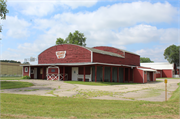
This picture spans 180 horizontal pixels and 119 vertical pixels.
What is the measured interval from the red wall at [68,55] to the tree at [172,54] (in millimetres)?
63998

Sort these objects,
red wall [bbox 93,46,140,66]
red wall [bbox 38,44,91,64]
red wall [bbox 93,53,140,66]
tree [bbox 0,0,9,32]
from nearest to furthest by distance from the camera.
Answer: tree [bbox 0,0,9,32] → red wall [bbox 38,44,91,64] → red wall [bbox 93,53,140,66] → red wall [bbox 93,46,140,66]

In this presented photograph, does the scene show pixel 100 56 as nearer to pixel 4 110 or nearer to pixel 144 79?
pixel 144 79

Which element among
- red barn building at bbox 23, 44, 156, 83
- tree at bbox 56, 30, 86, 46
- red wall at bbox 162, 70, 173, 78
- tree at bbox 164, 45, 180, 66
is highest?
tree at bbox 56, 30, 86, 46

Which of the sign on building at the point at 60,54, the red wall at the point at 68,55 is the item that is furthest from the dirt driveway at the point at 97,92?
the sign on building at the point at 60,54

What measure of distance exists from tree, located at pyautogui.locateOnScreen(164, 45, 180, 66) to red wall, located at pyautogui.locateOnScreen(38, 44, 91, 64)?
64.0m

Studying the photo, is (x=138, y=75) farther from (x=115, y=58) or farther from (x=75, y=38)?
(x=75, y=38)

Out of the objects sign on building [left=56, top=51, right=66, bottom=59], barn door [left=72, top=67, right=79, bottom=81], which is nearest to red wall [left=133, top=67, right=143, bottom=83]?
barn door [left=72, top=67, right=79, bottom=81]

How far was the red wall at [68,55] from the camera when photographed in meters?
27.2

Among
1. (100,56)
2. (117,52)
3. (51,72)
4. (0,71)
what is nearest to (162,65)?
(117,52)

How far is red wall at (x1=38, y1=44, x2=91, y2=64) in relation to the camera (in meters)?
27.2

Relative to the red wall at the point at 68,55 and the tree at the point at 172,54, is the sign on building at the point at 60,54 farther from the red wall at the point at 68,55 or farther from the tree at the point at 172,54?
the tree at the point at 172,54

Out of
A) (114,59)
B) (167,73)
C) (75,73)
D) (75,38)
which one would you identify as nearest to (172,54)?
(167,73)

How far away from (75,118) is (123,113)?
1.96m

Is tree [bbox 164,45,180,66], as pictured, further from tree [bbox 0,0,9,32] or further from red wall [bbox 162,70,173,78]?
tree [bbox 0,0,9,32]
